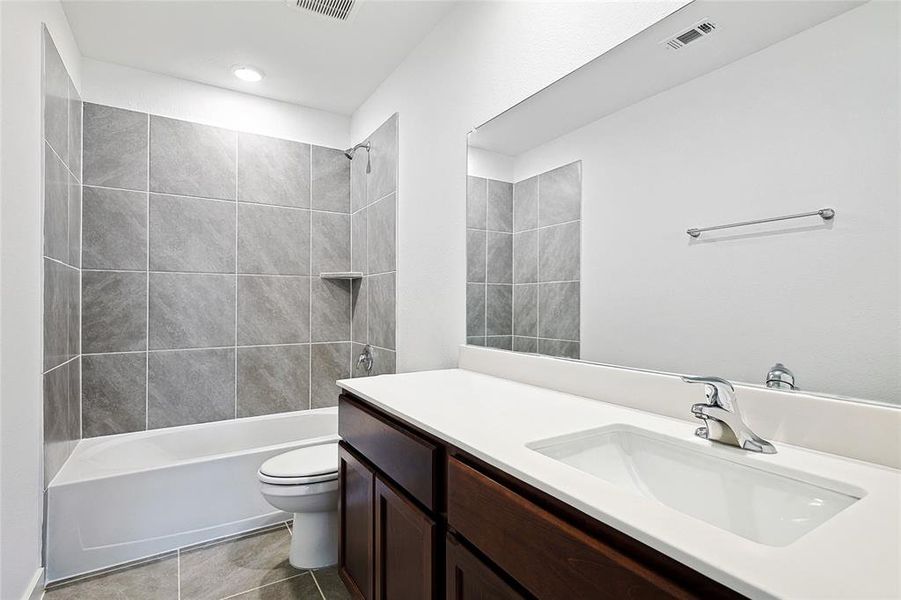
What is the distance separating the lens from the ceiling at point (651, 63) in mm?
964

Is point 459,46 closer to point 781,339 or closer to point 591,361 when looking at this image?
point 591,361

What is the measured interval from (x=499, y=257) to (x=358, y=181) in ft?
5.51

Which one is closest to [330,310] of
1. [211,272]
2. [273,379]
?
[273,379]

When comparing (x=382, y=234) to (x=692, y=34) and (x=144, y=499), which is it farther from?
(x=692, y=34)

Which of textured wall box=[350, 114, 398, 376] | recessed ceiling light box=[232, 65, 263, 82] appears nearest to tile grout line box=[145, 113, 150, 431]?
recessed ceiling light box=[232, 65, 263, 82]

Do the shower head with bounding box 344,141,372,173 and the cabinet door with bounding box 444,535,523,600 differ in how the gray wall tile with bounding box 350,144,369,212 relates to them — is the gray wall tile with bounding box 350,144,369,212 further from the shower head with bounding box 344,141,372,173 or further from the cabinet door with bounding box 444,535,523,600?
the cabinet door with bounding box 444,535,523,600

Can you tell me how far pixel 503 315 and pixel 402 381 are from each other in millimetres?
483

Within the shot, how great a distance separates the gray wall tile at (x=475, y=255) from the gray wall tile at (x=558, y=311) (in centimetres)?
36

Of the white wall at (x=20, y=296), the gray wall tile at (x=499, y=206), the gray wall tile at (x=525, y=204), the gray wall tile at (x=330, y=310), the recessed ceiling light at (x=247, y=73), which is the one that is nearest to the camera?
the white wall at (x=20, y=296)

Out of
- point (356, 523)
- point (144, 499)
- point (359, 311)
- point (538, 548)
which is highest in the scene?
point (359, 311)

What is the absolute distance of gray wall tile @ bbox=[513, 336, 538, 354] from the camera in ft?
5.38

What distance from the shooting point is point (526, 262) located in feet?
5.52

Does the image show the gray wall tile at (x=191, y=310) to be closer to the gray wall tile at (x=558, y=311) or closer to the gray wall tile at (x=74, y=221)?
the gray wall tile at (x=74, y=221)

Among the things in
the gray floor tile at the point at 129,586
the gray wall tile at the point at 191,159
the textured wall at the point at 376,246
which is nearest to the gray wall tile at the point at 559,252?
the textured wall at the point at 376,246
